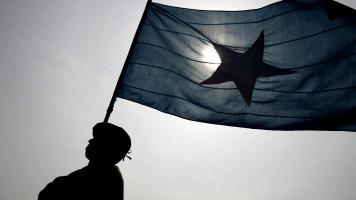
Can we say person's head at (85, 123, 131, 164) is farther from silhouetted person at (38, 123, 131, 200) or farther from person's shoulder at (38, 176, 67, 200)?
person's shoulder at (38, 176, 67, 200)

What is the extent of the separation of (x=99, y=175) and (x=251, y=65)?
3.47 metres

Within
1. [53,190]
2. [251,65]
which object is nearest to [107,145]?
[53,190]

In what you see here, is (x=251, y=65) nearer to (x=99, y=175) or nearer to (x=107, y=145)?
(x=107, y=145)

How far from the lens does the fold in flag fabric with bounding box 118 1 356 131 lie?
3.97 metres

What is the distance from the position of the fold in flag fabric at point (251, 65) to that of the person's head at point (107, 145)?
5.08 ft

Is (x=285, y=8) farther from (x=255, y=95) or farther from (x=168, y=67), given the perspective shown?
(x=168, y=67)

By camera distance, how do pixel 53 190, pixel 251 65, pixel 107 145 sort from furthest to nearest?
pixel 251 65, pixel 107 145, pixel 53 190

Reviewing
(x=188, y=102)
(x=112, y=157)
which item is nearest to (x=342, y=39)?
(x=188, y=102)

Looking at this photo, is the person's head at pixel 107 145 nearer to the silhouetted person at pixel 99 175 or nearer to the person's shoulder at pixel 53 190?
the silhouetted person at pixel 99 175

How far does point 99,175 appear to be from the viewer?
2178 mm

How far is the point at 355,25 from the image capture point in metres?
4.01

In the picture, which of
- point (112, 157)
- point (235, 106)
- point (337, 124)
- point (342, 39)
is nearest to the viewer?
point (112, 157)

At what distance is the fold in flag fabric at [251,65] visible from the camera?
397cm

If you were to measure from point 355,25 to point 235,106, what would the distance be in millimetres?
2394
